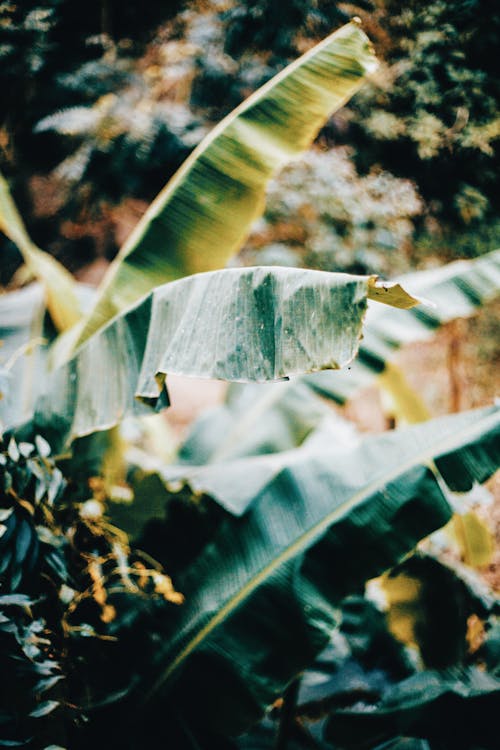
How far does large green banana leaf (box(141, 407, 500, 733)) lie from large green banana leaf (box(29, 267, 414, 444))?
464 millimetres

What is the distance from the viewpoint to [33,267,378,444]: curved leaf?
61cm

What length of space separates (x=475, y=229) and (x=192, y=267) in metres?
1.33

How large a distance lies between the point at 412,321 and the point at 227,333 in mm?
899

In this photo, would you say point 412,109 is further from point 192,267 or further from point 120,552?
point 120,552

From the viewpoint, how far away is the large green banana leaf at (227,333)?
1.98ft

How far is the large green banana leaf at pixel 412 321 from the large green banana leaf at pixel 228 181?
48cm

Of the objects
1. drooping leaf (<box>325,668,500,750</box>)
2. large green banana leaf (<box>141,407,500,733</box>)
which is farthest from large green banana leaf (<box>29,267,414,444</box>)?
drooping leaf (<box>325,668,500,750</box>)

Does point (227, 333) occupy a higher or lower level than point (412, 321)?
higher

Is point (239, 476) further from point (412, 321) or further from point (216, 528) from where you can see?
point (412, 321)

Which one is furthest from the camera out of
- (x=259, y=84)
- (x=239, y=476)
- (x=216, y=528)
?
(x=259, y=84)

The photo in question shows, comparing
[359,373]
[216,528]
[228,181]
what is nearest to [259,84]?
[228,181]

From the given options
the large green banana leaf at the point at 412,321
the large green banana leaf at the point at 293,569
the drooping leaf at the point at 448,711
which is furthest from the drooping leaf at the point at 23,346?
the drooping leaf at the point at 448,711

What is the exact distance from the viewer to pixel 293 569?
1053 mm

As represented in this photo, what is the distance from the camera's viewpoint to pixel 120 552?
3.41ft
